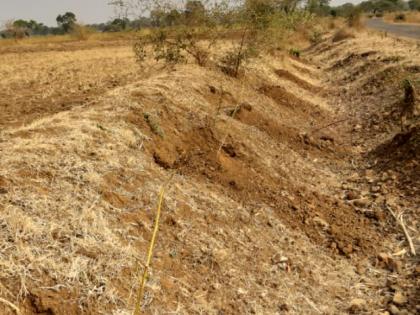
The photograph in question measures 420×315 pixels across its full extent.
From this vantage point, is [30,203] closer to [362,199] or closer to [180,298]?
[180,298]

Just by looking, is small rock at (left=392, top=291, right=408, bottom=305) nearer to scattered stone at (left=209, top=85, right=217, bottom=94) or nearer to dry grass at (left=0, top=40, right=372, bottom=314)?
dry grass at (left=0, top=40, right=372, bottom=314)

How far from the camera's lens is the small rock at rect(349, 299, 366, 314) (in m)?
3.58

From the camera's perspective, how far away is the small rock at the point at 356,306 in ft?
11.7

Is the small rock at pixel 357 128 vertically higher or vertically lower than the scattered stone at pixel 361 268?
higher

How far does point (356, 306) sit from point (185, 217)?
5.04ft

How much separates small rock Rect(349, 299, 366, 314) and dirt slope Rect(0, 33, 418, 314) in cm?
1

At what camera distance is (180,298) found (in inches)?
119

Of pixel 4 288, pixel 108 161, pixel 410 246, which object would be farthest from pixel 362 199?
pixel 4 288

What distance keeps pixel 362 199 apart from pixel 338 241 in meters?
1.14

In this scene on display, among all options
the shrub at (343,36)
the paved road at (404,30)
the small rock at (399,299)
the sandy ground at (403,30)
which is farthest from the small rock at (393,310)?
the paved road at (404,30)

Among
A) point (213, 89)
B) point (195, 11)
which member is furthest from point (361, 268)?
point (195, 11)

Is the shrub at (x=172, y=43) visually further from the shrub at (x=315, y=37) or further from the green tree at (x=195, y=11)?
the shrub at (x=315, y=37)

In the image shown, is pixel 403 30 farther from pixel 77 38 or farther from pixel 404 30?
pixel 77 38

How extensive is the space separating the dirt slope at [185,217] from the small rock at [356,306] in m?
0.01
